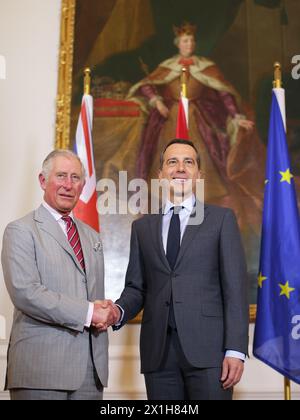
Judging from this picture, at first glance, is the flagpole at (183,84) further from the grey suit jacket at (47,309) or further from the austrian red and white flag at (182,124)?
the grey suit jacket at (47,309)

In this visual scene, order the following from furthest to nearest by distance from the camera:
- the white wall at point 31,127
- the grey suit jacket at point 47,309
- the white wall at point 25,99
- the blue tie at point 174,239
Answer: the white wall at point 25,99
the white wall at point 31,127
the blue tie at point 174,239
the grey suit jacket at point 47,309

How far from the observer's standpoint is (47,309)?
2529mm

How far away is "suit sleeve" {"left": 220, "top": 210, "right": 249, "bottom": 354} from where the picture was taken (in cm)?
267

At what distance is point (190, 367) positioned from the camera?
8.70ft

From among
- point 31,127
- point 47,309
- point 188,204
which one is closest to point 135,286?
point 188,204

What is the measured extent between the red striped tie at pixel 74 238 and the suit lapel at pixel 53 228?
6cm

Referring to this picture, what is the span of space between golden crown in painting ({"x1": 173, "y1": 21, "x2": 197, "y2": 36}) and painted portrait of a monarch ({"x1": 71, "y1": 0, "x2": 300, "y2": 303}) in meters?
0.01

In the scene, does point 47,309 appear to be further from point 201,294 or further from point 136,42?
point 136,42

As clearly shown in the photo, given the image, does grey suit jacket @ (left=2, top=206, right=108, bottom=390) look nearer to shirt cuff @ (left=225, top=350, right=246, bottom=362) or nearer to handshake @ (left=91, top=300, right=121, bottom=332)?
handshake @ (left=91, top=300, right=121, bottom=332)

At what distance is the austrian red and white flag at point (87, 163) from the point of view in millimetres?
4273

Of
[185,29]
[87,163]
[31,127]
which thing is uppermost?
[185,29]

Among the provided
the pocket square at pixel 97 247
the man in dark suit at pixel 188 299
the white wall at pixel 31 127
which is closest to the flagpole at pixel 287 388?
the white wall at pixel 31 127

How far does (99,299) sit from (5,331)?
2046 mm

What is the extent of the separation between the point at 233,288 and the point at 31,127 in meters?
3.06
